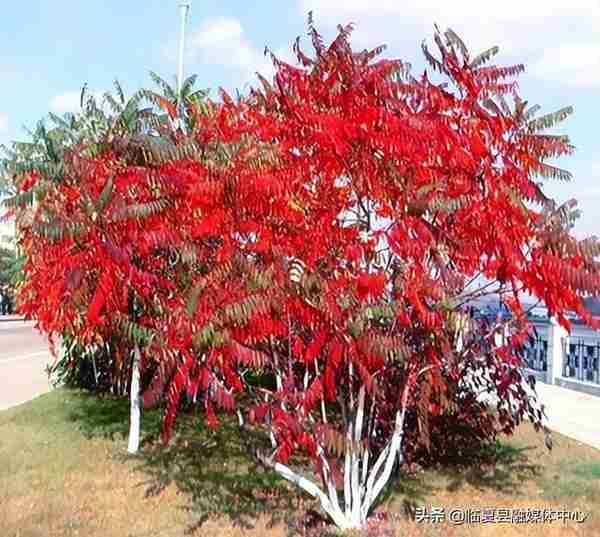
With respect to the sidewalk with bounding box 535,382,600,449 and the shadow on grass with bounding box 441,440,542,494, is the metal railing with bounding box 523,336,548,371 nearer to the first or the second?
the sidewalk with bounding box 535,382,600,449

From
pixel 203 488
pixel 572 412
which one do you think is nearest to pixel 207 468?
pixel 203 488

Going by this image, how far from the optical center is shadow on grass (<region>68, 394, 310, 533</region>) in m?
6.47

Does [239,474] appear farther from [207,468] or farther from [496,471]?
[496,471]

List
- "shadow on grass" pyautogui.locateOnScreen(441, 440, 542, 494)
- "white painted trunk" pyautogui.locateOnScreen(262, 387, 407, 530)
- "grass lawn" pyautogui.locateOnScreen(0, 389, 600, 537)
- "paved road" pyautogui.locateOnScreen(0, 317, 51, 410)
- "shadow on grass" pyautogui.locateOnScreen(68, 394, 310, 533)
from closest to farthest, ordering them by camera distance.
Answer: "white painted trunk" pyautogui.locateOnScreen(262, 387, 407, 530)
"grass lawn" pyautogui.locateOnScreen(0, 389, 600, 537)
"shadow on grass" pyautogui.locateOnScreen(68, 394, 310, 533)
"shadow on grass" pyautogui.locateOnScreen(441, 440, 542, 494)
"paved road" pyautogui.locateOnScreen(0, 317, 51, 410)

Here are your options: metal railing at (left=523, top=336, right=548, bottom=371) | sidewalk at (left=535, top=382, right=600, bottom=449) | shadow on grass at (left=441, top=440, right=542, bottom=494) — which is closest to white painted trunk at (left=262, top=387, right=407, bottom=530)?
shadow on grass at (left=441, top=440, right=542, bottom=494)

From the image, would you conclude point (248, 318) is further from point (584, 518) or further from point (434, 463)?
point (434, 463)

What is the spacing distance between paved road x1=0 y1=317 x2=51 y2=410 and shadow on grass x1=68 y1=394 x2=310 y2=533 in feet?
13.1

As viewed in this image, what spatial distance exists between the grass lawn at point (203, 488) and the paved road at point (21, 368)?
198 inches

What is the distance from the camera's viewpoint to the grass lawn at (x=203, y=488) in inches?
237

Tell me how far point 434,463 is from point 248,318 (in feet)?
14.8

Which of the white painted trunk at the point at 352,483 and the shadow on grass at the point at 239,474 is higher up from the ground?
the white painted trunk at the point at 352,483

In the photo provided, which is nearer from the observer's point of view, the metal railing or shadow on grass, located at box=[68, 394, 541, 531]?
shadow on grass, located at box=[68, 394, 541, 531]

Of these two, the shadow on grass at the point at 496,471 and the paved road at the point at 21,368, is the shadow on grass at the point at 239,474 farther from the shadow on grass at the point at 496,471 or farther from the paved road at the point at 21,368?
the paved road at the point at 21,368

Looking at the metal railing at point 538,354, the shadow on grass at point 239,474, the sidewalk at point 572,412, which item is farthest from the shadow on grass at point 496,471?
the metal railing at point 538,354
